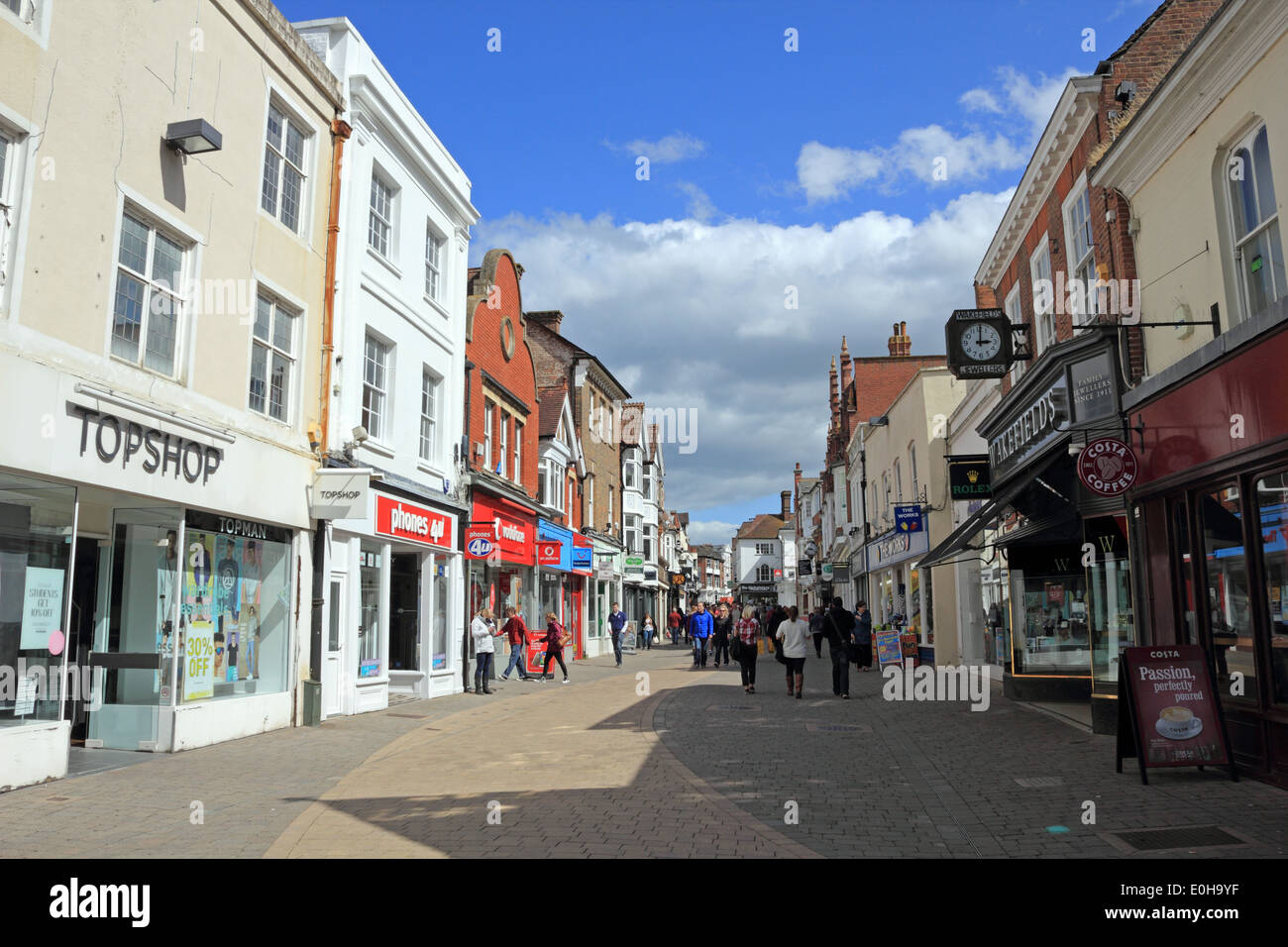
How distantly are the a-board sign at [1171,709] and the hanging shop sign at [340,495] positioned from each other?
9.80m

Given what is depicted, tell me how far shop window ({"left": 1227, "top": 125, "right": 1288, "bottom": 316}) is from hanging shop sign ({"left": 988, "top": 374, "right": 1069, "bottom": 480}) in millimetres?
3352

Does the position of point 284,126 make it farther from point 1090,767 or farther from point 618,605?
point 618,605

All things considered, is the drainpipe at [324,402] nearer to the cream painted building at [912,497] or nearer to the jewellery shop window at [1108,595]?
the jewellery shop window at [1108,595]

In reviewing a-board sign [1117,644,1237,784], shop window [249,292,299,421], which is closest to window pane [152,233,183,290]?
shop window [249,292,299,421]

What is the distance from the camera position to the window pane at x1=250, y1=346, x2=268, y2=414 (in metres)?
12.7

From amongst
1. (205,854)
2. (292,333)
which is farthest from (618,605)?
(205,854)

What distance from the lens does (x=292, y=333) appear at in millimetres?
13859

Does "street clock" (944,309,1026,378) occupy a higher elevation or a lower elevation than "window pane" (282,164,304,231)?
lower

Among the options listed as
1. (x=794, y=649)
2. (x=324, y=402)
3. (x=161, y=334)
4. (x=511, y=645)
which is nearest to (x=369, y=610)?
(x=324, y=402)

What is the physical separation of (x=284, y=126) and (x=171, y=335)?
426 centimetres

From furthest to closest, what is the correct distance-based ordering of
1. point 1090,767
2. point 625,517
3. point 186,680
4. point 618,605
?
point 625,517, point 618,605, point 186,680, point 1090,767

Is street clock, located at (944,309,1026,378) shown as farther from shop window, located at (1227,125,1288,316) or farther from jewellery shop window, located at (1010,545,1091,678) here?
shop window, located at (1227,125,1288,316)

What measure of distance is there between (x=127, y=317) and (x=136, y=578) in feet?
9.95

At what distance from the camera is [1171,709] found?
837cm
